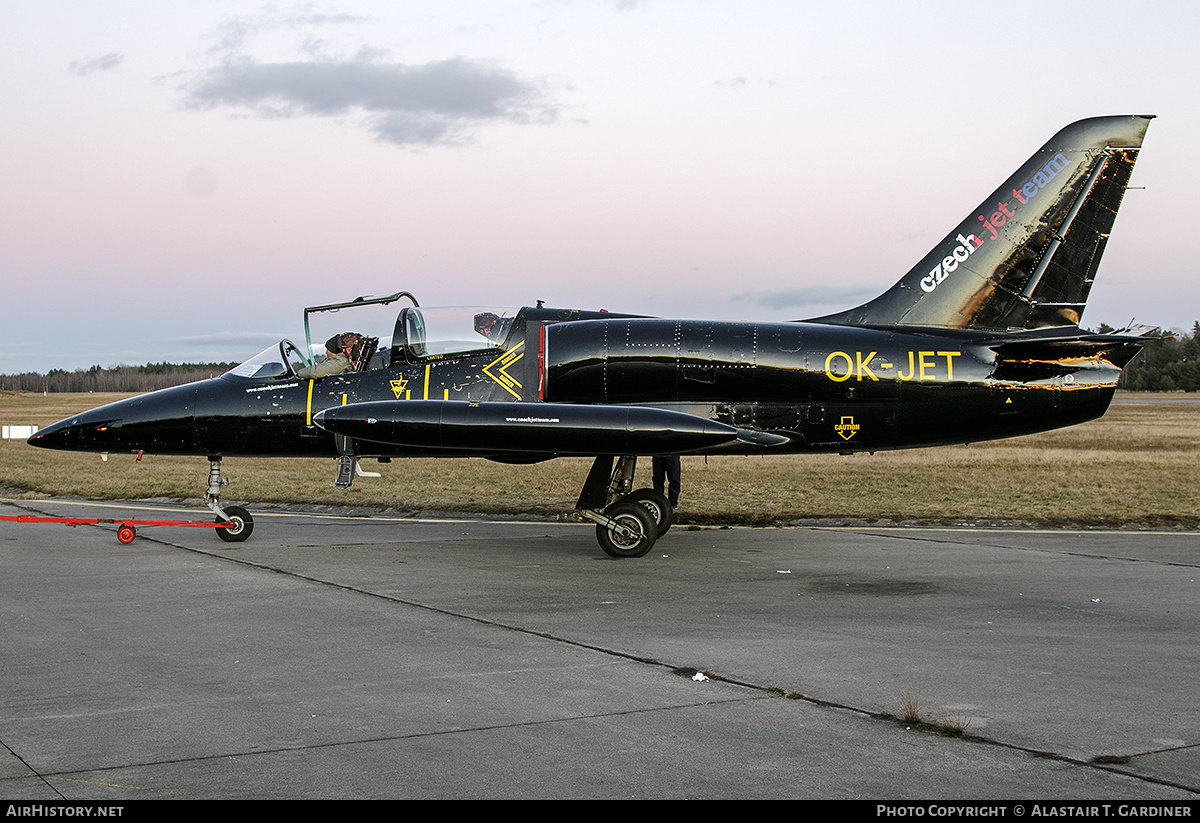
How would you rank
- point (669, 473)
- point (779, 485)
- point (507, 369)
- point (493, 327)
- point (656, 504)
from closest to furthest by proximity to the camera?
point (507, 369), point (493, 327), point (656, 504), point (669, 473), point (779, 485)

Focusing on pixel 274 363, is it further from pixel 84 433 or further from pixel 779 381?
pixel 779 381

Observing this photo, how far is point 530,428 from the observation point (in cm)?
1164

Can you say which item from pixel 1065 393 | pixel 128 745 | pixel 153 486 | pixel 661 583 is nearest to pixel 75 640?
pixel 128 745

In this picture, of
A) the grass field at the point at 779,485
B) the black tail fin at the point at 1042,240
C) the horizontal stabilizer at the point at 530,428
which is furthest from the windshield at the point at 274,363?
the black tail fin at the point at 1042,240

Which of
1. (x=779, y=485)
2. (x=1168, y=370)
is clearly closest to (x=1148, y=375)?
(x=1168, y=370)

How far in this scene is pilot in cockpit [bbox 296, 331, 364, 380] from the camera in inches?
537

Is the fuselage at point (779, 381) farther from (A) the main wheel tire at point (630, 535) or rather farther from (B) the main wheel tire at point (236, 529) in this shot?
(B) the main wheel tire at point (236, 529)

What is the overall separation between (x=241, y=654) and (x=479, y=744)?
9.02 ft

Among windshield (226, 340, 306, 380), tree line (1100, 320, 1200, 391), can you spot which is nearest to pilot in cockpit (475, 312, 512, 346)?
windshield (226, 340, 306, 380)

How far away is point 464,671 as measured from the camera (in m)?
6.82

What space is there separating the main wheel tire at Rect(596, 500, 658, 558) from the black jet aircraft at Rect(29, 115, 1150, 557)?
0.08 ft

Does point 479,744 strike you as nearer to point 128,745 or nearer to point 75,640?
point 128,745

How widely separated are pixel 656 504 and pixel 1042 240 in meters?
5.85

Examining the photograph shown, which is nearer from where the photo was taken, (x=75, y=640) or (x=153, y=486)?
(x=75, y=640)
